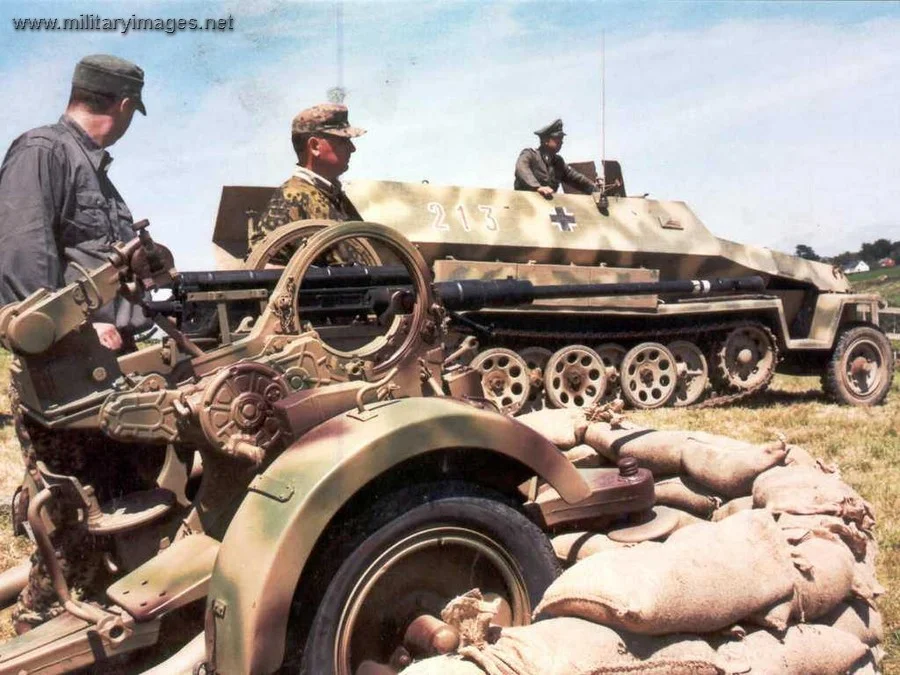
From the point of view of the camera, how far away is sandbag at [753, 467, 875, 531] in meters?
3.44

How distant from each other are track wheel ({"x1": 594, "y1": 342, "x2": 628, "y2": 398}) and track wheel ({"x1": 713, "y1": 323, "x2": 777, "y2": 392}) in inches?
46.8

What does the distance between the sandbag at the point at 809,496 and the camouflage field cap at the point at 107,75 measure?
267 centimetres

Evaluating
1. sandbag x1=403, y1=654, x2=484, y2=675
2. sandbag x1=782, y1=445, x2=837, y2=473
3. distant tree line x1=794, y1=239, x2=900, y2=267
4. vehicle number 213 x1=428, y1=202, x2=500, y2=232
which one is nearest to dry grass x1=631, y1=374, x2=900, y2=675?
sandbag x1=782, y1=445, x2=837, y2=473

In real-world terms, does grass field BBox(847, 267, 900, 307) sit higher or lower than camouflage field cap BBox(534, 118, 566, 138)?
lower

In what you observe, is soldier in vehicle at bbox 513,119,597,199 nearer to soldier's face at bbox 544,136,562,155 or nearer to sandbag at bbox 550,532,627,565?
soldier's face at bbox 544,136,562,155

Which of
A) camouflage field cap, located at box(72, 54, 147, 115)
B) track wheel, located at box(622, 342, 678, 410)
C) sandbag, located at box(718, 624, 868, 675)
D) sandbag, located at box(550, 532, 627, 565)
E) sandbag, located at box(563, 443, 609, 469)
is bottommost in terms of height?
track wheel, located at box(622, 342, 678, 410)

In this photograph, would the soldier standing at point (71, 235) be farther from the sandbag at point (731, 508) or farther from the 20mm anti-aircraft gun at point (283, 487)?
the sandbag at point (731, 508)

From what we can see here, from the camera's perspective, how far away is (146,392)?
280 centimetres

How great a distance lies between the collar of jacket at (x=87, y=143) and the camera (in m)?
3.48

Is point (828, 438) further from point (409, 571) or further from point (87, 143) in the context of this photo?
point (87, 143)

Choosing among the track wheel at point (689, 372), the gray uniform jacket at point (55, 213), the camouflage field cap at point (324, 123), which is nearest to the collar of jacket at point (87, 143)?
the gray uniform jacket at point (55, 213)

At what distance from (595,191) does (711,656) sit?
31.7ft

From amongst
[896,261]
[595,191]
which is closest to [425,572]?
[595,191]

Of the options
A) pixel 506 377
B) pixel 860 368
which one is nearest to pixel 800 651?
pixel 506 377
